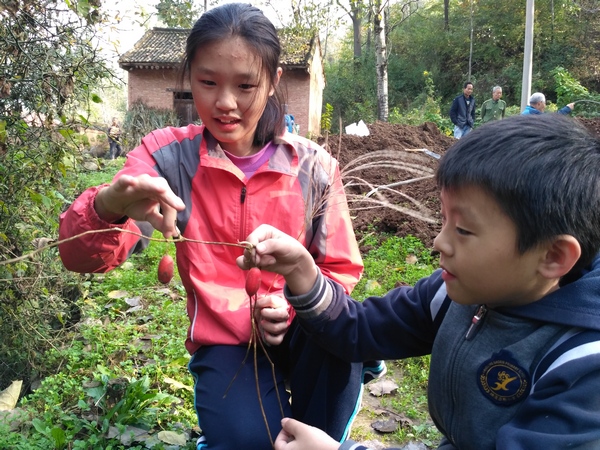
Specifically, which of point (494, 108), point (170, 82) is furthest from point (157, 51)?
point (494, 108)

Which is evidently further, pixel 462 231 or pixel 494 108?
pixel 494 108

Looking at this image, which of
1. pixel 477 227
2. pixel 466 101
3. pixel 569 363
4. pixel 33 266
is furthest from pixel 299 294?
pixel 466 101

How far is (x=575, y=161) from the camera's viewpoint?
1.23m

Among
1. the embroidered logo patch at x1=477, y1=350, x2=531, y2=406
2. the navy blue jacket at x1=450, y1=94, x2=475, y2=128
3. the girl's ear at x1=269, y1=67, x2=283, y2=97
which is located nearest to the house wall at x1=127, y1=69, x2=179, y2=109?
the navy blue jacket at x1=450, y1=94, x2=475, y2=128

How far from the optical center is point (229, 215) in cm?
190

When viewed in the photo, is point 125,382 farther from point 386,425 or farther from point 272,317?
point 386,425

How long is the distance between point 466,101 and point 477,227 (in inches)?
549

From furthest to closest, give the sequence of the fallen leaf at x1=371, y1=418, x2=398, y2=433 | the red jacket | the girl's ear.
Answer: the fallen leaf at x1=371, y1=418, x2=398, y2=433 → the girl's ear → the red jacket

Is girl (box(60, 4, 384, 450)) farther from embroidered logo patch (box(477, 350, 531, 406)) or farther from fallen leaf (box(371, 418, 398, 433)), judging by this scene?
fallen leaf (box(371, 418, 398, 433))

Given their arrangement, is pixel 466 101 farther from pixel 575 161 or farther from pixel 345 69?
pixel 345 69

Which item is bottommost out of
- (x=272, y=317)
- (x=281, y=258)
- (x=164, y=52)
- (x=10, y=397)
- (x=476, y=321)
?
(x=10, y=397)

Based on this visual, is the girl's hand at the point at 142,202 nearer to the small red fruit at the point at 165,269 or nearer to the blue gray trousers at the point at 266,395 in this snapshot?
the small red fruit at the point at 165,269

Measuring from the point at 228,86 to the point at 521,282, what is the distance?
1103 millimetres

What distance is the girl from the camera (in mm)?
1740
